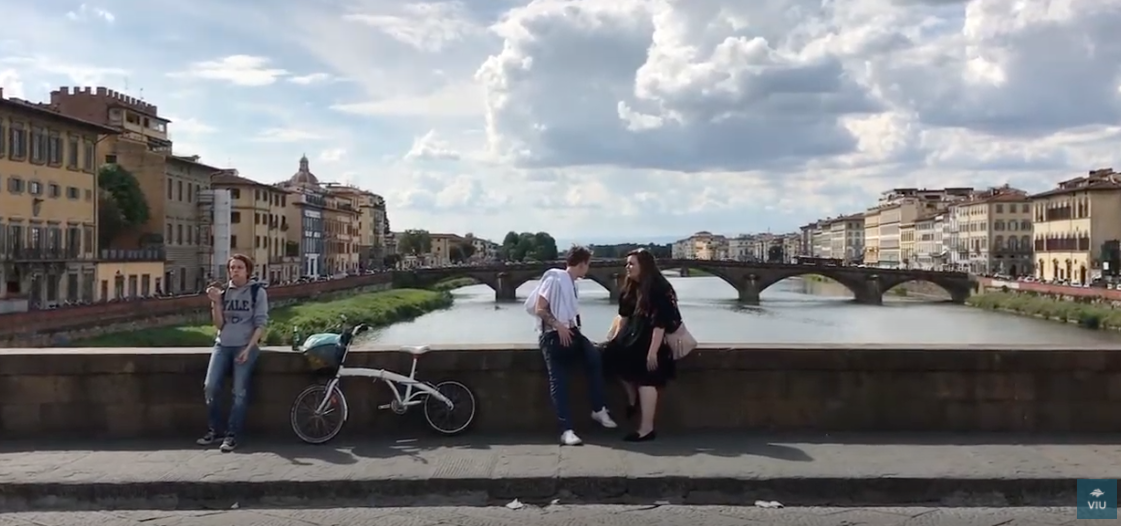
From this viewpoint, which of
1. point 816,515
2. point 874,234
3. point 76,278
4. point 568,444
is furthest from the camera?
point 874,234

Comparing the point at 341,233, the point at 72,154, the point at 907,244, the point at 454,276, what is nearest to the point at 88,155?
the point at 72,154

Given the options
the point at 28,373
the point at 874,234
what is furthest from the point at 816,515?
the point at 874,234

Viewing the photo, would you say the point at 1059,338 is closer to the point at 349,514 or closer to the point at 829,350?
the point at 829,350

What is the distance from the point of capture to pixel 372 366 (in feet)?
23.5

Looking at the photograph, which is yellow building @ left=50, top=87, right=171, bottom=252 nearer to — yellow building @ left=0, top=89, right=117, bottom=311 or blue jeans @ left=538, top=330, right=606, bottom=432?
yellow building @ left=0, top=89, right=117, bottom=311

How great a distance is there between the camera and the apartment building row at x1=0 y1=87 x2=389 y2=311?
133 feet

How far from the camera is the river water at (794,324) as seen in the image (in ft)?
146

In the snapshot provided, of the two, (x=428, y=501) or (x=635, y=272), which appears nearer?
(x=428, y=501)

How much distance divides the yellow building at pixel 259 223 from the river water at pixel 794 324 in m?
13.4

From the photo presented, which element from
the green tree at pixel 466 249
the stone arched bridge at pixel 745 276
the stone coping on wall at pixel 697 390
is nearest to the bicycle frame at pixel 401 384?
the stone coping on wall at pixel 697 390

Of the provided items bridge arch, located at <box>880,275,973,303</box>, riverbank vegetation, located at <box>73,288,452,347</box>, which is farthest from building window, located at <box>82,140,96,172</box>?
bridge arch, located at <box>880,275,973,303</box>

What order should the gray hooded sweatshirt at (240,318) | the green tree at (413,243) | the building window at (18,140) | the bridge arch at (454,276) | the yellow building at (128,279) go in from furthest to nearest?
the green tree at (413,243)
the bridge arch at (454,276)
the yellow building at (128,279)
the building window at (18,140)
the gray hooded sweatshirt at (240,318)

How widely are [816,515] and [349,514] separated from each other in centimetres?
236

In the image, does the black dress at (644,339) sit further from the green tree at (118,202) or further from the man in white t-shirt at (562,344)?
the green tree at (118,202)
